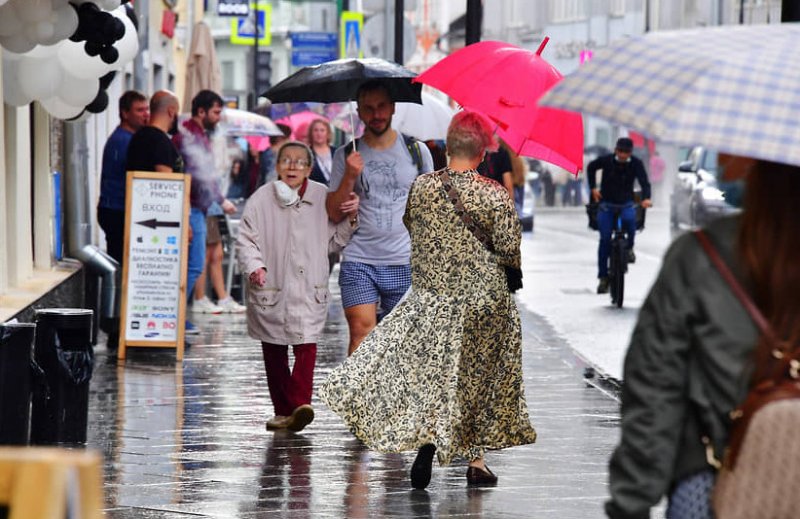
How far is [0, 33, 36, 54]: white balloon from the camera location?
377 inches

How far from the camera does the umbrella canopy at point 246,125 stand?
77.6 ft

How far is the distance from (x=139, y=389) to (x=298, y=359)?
6.40 feet

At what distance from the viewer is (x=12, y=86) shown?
427 inches

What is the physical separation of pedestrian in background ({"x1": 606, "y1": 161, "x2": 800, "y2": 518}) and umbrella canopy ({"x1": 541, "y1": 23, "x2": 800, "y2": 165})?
4.5 inches

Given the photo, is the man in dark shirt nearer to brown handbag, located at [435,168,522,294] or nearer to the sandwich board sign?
the sandwich board sign

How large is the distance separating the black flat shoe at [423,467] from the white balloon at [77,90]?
4.19m

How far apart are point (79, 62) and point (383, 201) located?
254 centimetres

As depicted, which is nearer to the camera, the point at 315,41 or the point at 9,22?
the point at 9,22

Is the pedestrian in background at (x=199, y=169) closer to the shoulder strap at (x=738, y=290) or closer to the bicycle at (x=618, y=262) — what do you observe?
the bicycle at (x=618, y=262)

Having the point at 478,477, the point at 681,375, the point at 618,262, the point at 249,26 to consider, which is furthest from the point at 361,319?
the point at 249,26

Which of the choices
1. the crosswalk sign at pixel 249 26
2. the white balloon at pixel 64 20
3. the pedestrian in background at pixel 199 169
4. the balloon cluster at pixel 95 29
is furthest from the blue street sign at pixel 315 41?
the white balloon at pixel 64 20

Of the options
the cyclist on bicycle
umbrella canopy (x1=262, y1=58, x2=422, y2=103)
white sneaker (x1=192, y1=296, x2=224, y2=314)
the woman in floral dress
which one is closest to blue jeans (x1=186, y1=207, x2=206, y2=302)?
white sneaker (x1=192, y1=296, x2=224, y2=314)

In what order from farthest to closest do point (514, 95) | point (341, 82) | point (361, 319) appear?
point (341, 82), point (361, 319), point (514, 95)

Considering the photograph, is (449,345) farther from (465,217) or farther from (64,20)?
(64,20)
